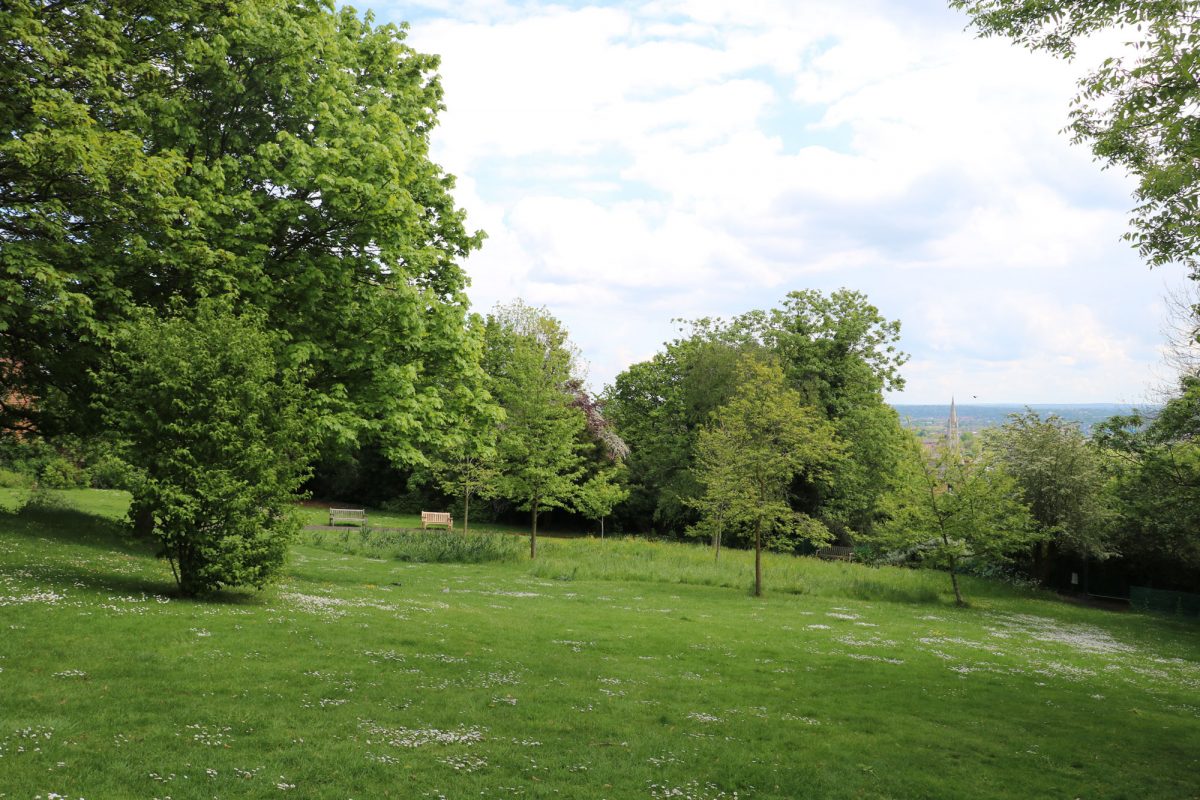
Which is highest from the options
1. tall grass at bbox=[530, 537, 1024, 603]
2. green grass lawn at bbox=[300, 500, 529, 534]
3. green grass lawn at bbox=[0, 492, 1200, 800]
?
green grass lawn at bbox=[0, 492, 1200, 800]

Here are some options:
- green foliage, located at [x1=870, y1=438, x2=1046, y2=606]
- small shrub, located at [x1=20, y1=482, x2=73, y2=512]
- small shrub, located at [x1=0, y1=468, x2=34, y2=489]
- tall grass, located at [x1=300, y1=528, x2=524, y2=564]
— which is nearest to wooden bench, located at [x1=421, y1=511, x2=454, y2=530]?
tall grass, located at [x1=300, y1=528, x2=524, y2=564]

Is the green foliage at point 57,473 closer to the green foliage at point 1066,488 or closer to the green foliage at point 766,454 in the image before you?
the green foliage at point 766,454

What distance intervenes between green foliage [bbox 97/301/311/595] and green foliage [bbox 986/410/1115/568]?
32.6 meters

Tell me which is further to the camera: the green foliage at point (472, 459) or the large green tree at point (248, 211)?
the green foliage at point (472, 459)

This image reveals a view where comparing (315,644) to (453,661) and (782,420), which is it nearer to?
(453,661)

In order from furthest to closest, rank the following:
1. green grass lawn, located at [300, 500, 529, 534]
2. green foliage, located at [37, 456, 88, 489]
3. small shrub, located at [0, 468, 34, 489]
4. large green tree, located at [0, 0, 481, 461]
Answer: green grass lawn, located at [300, 500, 529, 534], small shrub, located at [0, 468, 34, 489], green foliage, located at [37, 456, 88, 489], large green tree, located at [0, 0, 481, 461]

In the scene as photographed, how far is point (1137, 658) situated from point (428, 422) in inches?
780

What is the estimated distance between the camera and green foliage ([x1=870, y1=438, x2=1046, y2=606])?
101 ft

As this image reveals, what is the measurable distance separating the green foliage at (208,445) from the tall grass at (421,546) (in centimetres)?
1638

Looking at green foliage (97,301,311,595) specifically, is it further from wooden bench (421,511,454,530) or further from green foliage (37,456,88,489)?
wooden bench (421,511,454,530)

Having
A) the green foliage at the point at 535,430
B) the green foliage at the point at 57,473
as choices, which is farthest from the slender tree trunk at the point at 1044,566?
the green foliage at the point at 57,473

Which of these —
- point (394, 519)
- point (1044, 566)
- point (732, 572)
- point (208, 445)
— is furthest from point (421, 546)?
point (1044, 566)

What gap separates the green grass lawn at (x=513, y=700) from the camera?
748 cm

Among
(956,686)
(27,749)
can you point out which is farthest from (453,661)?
(956,686)
